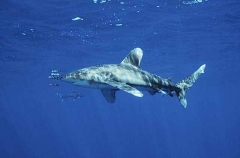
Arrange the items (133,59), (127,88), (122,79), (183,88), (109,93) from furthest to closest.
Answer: (183,88) < (133,59) < (109,93) < (122,79) < (127,88)

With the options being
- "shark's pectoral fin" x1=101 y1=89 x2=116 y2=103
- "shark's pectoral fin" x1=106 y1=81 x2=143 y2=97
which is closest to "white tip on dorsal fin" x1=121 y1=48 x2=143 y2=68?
"shark's pectoral fin" x1=101 y1=89 x2=116 y2=103

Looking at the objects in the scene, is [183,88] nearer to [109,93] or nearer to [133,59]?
[133,59]

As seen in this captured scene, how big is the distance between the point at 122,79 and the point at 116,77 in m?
0.17

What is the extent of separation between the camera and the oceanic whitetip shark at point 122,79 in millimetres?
6211

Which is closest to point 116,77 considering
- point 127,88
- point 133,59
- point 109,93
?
point 127,88

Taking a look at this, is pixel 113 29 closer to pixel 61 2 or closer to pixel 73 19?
pixel 73 19

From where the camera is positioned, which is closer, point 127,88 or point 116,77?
point 127,88

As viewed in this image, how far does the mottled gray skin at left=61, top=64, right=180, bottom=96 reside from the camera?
6293mm

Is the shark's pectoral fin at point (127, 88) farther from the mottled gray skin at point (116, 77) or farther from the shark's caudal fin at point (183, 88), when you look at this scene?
the shark's caudal fin at point (183, 88)

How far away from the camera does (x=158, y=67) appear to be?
1515 inches

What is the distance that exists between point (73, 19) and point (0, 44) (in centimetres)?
910

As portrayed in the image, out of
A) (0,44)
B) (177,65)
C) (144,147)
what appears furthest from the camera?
(144,147)

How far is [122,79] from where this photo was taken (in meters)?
6.64

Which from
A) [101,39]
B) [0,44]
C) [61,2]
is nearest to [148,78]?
[61,2]
